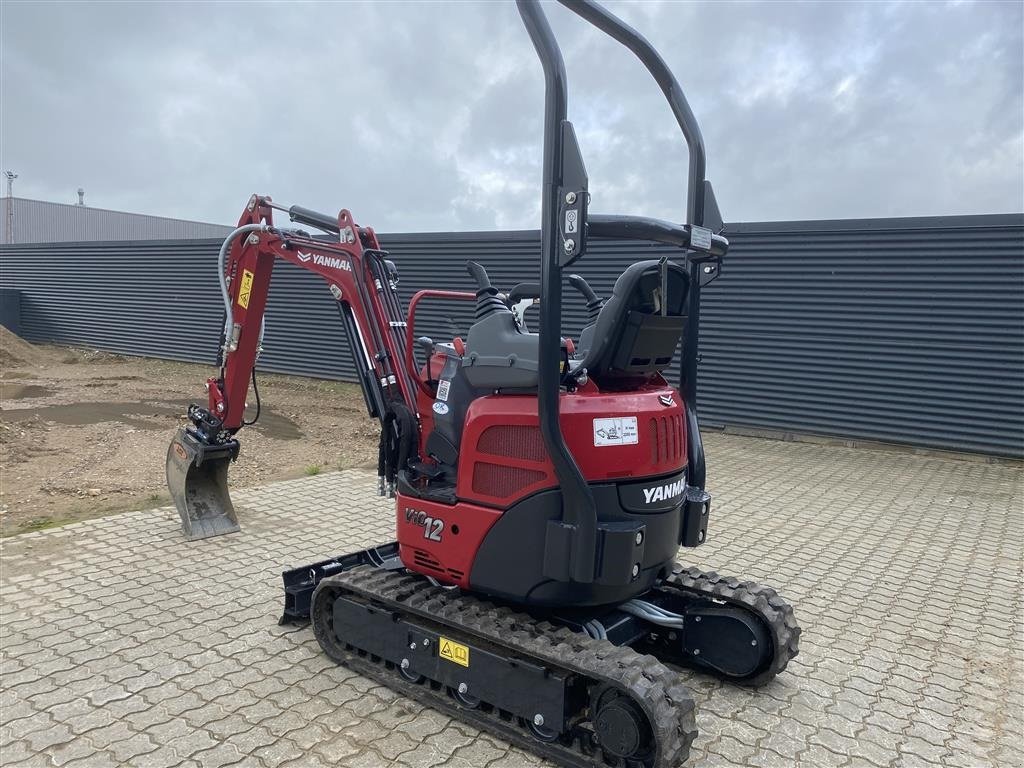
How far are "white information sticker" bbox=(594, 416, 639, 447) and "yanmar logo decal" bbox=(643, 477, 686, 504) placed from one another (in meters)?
0.25

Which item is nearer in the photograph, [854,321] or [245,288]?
[245,288]

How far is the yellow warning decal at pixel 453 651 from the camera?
325 centimetres

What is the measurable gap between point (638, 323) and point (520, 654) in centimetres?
146

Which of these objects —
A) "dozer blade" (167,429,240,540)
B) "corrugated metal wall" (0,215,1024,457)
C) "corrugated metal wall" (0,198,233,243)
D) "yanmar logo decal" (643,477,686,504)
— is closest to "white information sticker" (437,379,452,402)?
"yanmar logo decal" (643,477,686,504)

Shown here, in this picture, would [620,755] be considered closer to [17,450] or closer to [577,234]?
[577,234]

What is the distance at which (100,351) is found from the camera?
62.0 feet

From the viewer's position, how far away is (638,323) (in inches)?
121

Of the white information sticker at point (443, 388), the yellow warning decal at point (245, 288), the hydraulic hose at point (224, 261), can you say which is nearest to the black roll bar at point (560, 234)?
the white information sticker at point (443, 388)

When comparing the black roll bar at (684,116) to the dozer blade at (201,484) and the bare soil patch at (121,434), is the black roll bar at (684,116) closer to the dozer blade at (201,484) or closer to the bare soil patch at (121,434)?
the dozer blade at (201,484)

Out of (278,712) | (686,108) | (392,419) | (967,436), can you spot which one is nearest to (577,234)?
(686,108)

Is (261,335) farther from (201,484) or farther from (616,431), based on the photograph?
(616,431)

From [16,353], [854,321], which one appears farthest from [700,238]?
[16,353]

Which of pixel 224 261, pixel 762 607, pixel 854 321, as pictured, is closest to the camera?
pixel 762 607

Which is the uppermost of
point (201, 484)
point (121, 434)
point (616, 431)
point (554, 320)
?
point (554, 320)
